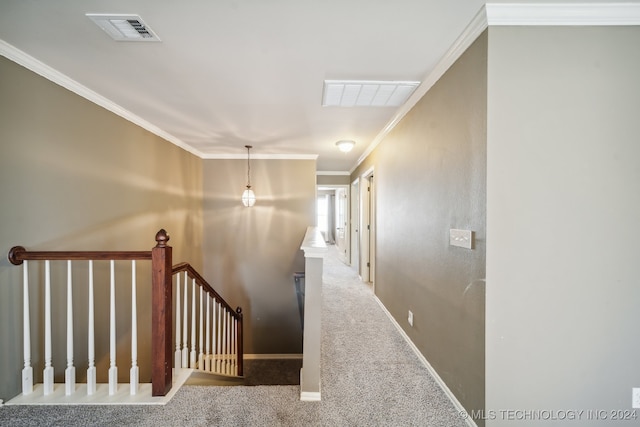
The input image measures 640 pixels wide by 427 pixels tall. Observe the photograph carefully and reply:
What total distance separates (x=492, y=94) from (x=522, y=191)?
0.56 metres

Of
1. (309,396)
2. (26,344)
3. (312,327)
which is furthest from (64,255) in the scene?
(309,396)

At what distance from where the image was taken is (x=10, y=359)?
1630mm

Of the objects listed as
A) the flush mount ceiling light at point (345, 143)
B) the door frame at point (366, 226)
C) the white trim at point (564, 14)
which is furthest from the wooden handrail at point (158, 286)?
the door frame at point (366, 226)

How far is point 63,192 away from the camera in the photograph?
2.04 m

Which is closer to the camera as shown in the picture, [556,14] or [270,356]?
[556,14]

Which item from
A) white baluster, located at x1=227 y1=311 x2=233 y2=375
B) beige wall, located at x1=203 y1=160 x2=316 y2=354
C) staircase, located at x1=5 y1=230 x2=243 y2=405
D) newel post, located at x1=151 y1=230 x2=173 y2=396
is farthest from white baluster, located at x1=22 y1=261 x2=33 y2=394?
beige wall, located at x1=203 y1=160 x2=316 y2=354

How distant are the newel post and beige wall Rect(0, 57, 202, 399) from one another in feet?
3.07

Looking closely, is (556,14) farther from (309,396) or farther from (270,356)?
(270,356)

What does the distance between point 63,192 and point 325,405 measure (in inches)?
102

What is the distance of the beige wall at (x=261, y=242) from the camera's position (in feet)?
15.9

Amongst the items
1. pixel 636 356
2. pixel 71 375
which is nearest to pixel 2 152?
pixel 71 375

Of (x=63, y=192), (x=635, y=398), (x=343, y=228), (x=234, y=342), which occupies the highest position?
(x=63, y=192)

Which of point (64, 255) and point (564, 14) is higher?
point (564, 14)

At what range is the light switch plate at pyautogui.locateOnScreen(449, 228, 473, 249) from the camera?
5.03 feet
